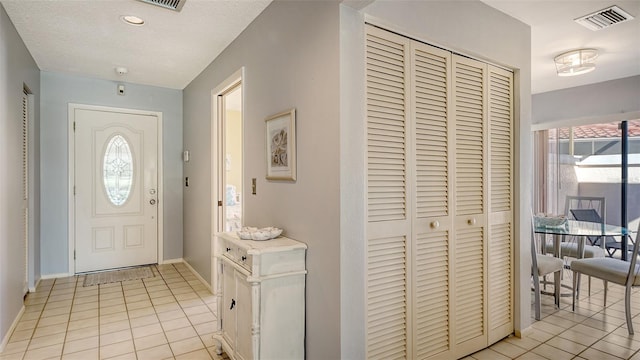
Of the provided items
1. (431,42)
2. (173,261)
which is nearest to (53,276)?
(173,261)

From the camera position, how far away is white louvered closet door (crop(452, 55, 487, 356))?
7.55 feet

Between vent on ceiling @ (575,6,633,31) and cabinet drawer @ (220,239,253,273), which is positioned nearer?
cabinet drawer @ (220,239,253,273)

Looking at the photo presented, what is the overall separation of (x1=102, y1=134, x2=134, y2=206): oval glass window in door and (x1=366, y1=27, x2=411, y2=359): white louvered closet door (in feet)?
12.6

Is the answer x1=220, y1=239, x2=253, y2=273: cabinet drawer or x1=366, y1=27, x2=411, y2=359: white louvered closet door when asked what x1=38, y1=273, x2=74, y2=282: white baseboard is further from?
x1=366, y1=27, x2=411, y2=359: white louvered closet door

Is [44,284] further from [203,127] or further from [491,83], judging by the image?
[491,83]

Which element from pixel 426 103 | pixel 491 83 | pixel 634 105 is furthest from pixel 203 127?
pixel 634 105

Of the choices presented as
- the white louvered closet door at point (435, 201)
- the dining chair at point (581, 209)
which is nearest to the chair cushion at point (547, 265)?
the white louvered closet door at point (435, 201)

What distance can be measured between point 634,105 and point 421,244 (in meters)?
4.09

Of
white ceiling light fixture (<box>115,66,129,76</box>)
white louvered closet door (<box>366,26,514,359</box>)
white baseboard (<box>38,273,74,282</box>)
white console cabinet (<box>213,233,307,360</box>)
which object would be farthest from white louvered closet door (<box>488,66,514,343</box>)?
white baseboard (<box>38,273,74,282</box>)

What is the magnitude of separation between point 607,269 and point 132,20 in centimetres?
447

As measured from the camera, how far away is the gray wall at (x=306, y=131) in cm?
181

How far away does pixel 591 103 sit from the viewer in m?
4.60

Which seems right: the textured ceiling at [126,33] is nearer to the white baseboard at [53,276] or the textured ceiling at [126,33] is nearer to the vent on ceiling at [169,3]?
the vent on ceiling at [169,3]

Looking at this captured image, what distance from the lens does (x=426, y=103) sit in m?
2.14
